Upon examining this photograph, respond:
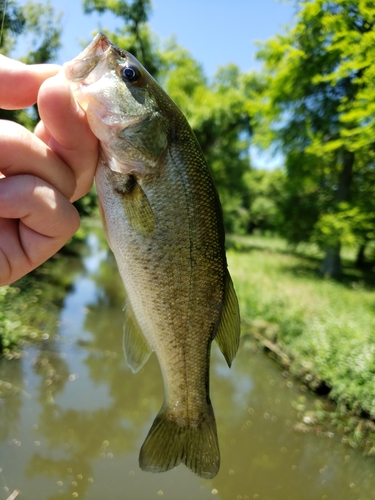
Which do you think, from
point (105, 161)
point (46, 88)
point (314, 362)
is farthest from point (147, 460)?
point (314, 362)

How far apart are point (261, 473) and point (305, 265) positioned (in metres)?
12.3

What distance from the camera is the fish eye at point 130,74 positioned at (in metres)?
1.42

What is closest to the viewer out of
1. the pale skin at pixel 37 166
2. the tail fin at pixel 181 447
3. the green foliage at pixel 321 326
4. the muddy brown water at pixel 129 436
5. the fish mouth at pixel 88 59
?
the pale skin at pixel 37 166

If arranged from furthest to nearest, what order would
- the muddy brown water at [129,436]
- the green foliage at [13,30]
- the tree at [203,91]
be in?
the tree at [203,91] < the green foliage at [13,30] < the muddy brown water at [129,436]

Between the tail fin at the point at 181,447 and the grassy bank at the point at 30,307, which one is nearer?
the tail fin at the point at 181,447

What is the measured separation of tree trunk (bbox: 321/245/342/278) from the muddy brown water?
24.0 feet

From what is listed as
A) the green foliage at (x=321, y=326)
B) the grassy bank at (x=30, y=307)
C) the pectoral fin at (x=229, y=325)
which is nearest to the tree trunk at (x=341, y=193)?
the green foliage at (x=321, y=326)

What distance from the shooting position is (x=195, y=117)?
19688 millimetres

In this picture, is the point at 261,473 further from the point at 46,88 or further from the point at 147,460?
the point at 46,88

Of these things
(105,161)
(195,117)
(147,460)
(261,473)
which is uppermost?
(195,117)

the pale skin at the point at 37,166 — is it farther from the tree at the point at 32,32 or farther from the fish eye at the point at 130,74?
the tree at the point at 32,32

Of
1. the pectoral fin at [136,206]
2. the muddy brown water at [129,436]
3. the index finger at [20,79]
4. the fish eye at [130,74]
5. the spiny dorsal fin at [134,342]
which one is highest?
the fish eye at [130,74]

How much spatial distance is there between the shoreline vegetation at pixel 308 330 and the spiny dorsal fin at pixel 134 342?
4.51m

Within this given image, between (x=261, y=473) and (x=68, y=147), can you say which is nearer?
(x=68, y=147)
